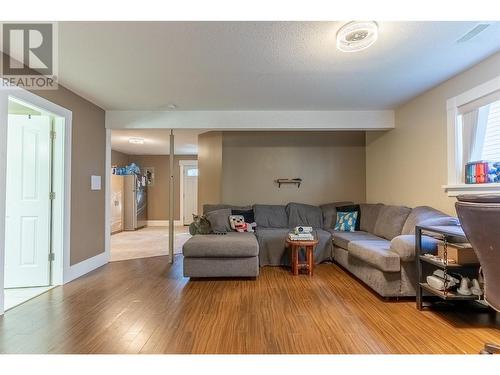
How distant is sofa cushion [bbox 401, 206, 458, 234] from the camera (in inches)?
102

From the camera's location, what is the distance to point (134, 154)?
8414mm

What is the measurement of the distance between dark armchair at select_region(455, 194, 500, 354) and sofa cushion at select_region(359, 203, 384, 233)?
256 centimetres

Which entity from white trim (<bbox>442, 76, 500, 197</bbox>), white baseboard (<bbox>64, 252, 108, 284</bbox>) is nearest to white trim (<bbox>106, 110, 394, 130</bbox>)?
white trim (<bbox>442, 76, 500, 197</bbox>)

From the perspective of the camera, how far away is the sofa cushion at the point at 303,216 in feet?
15.1

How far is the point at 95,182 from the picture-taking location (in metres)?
3.87

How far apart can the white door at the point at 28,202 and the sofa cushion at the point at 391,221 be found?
4291 mm

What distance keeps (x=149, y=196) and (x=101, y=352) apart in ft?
23.3

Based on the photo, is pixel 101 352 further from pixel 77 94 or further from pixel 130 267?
pixel 77 94

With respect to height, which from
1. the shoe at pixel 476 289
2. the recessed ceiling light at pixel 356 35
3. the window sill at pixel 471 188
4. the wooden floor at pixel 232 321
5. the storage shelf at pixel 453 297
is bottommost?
the wooden floor at pixel 232 321

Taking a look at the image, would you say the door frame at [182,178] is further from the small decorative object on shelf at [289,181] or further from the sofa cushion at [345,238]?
the sofa cushion at [345,238]

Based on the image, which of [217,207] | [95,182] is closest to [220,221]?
[217,207]

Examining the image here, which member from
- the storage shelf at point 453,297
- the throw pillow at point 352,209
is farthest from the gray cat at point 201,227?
the storage shelf at point 453,297

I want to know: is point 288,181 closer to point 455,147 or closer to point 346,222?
point 346,222

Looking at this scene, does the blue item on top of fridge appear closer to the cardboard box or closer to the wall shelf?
the wall shelf
